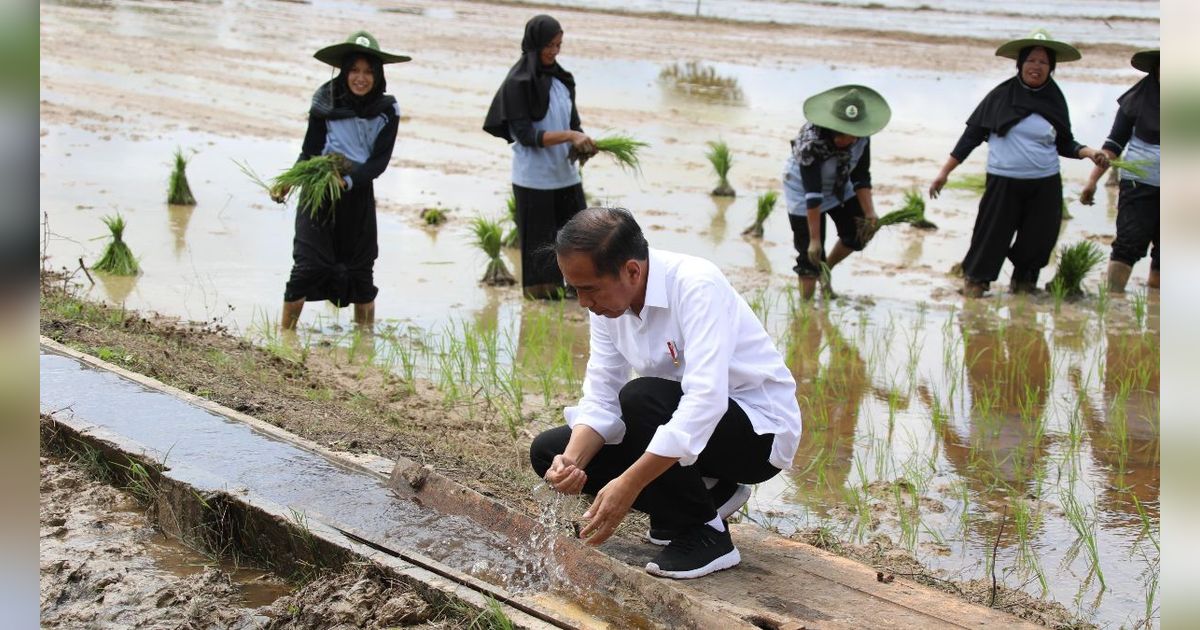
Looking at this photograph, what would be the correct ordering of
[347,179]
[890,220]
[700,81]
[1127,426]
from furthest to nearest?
1. [700,81]
2. [890,220]
3. [347,179]
4. [1127,426]

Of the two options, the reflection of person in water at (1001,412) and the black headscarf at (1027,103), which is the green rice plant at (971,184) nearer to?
the black headscarf at (1027,103)

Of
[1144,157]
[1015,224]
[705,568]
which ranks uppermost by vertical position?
[1144,157]

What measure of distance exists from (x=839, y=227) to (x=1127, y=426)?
7.91 ft

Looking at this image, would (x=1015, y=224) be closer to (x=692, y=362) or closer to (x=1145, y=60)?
(x=1145, y=60)

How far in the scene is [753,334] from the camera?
11.0ft

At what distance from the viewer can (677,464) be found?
3.23 metres

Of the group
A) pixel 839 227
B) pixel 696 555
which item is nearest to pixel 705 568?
pixel 696 555

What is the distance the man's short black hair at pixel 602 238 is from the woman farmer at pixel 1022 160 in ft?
14.6

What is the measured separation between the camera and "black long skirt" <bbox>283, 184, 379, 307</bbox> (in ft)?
20.3

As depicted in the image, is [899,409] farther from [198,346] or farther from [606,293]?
[198,346]

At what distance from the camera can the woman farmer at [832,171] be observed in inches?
257

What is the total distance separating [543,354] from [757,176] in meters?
5.25

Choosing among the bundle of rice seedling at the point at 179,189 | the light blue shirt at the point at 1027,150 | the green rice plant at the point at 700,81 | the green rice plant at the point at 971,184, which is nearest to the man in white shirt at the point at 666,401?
the light blue shirt at the point at 1027,150

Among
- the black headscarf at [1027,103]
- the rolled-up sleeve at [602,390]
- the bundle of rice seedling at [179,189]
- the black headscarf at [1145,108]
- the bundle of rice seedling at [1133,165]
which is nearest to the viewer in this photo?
the rolled-up sleeve at [602,390]
